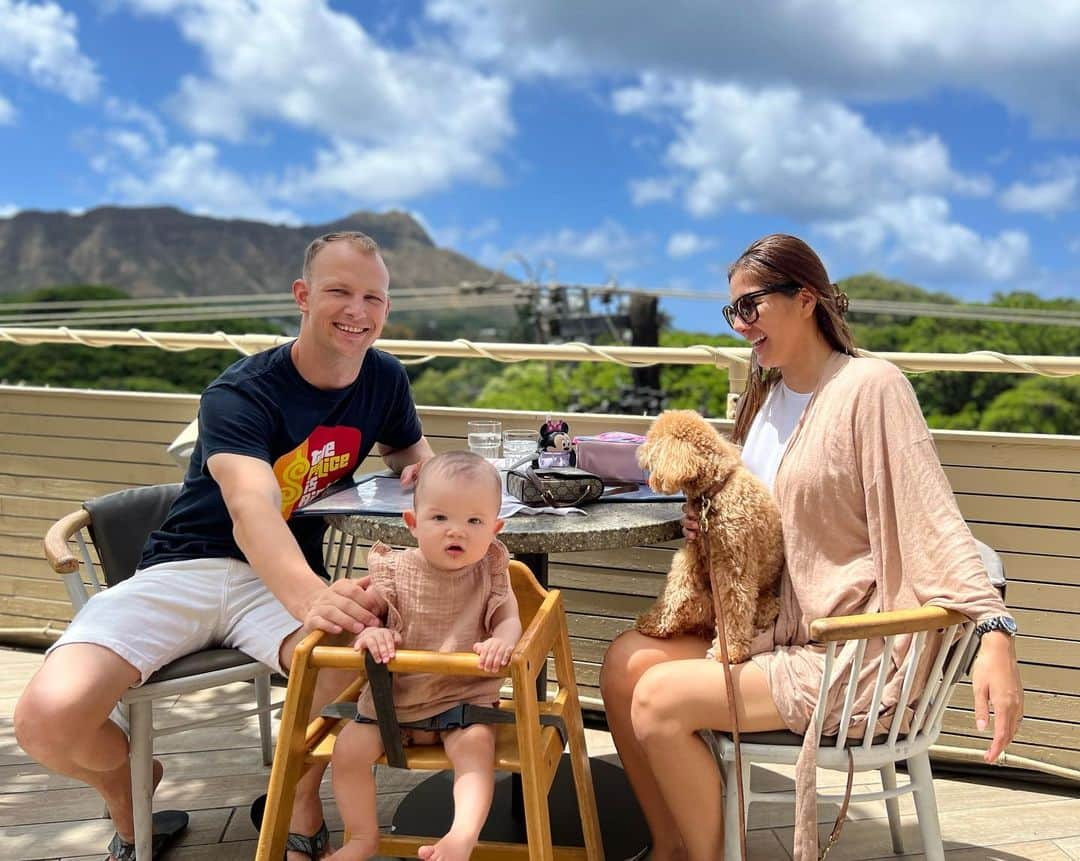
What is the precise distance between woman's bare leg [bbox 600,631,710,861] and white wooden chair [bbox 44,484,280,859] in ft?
2.49

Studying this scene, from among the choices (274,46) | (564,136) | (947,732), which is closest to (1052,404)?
(947,732)

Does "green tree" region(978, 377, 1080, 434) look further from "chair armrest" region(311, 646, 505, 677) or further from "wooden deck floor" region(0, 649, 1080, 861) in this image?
"chair armrest" region(311, 646, 505, 677)

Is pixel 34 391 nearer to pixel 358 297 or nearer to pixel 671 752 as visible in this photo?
pixel 358 297

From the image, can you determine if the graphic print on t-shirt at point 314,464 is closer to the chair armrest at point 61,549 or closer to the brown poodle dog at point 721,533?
the chair armrest at point 61,549

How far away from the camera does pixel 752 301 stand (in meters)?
1.81

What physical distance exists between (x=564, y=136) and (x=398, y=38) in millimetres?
16214

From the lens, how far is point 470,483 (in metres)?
1.57

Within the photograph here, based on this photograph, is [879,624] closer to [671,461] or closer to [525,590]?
[671,461]

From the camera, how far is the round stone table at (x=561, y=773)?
1673 millimetres

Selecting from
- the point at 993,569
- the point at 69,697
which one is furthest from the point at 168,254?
the point at 993,569

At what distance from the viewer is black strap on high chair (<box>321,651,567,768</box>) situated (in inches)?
58.7

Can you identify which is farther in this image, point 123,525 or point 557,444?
point 123,525

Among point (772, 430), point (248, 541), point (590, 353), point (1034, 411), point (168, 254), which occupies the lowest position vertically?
point (1034, 411)

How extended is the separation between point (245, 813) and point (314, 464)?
100 centimetres
